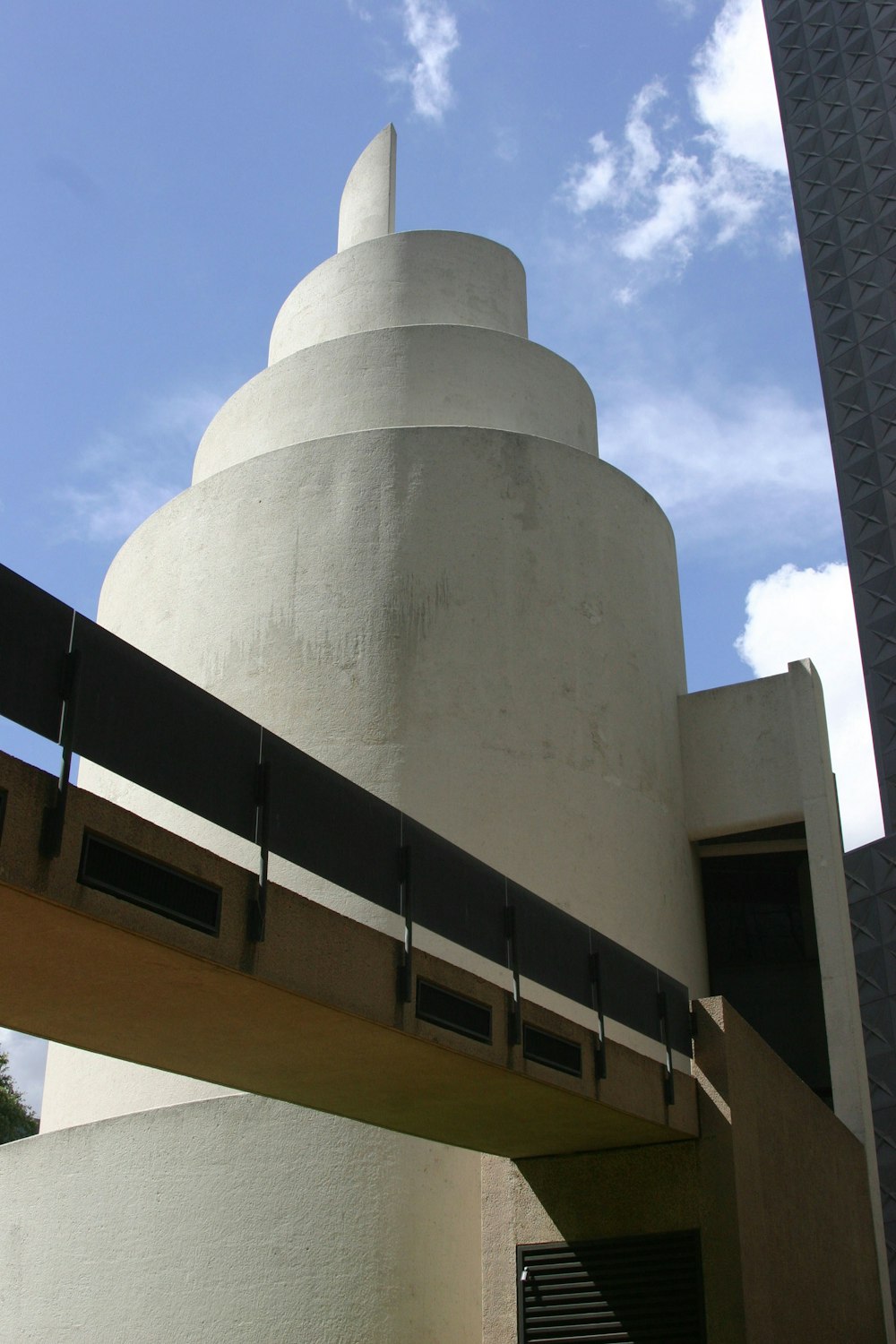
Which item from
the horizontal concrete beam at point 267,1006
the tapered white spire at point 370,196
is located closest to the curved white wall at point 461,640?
the horizontal concrete beam at point 267,1006

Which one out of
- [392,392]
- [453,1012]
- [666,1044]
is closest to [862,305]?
[392,392]

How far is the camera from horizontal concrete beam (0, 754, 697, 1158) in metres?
5.66

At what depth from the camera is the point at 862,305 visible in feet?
139

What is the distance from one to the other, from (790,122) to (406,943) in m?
44.9

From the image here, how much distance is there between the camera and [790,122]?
4588 centimetres

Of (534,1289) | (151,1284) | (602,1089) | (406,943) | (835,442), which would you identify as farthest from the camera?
(835,442)

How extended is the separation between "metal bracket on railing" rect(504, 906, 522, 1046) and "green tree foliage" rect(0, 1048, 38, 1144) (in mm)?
36490

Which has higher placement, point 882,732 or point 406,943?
point 882,732

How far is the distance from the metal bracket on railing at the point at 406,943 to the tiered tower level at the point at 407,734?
18.3 feet

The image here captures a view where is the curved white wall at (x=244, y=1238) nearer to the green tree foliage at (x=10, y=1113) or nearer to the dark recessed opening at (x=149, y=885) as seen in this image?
the dark recessed opening at (x=149, y=885)

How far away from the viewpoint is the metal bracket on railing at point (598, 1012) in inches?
350

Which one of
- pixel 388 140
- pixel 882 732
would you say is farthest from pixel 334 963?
pixel 882 732

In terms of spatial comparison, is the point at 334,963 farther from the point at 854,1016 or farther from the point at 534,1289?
the point at 854,1016

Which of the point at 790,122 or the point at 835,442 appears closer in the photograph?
the point at 835,442
